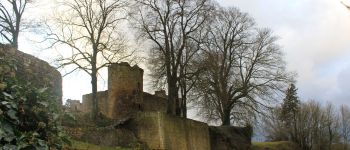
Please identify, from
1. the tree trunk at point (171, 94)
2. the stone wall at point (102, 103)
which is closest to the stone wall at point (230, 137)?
the tree trunk at point (171, 94)

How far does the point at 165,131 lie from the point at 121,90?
6.53m

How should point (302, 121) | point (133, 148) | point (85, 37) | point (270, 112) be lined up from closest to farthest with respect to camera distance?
1. point (133, 148)
2. point (85, 37)
3. point (270, 112)
4. point (302, 121)

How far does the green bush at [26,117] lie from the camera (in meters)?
6.88

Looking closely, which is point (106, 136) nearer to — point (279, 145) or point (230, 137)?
point (230, 137)

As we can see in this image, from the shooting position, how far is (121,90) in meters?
30.3

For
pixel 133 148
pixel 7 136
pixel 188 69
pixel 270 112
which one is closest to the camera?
pixel 7 136

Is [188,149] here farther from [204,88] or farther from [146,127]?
[204,88]

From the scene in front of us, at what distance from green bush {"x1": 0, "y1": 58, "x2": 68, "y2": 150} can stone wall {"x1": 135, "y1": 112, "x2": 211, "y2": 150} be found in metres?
16.2

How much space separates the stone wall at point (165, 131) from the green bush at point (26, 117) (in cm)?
1620

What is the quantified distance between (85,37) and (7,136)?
2319 cm

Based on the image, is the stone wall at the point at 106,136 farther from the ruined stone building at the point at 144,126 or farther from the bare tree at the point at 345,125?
the bare tree at the point at 345,125

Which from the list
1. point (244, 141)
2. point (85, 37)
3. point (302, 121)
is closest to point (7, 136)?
point (85, 37)

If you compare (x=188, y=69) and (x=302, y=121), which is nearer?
A: (x=188, y=69)

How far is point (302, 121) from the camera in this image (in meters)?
54.0
